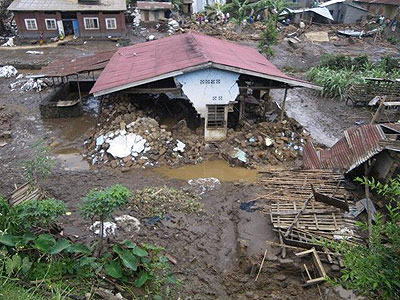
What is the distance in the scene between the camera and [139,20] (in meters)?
35.2

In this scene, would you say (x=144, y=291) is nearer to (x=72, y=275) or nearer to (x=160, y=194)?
(x=72, y=275)

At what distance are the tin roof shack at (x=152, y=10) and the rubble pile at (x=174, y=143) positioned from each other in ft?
77.0

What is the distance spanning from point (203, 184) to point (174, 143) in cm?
272

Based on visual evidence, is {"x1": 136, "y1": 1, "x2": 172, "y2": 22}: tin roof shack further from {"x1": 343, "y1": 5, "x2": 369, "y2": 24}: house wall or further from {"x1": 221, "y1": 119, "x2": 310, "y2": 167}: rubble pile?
{"x1": 221, "y1": 119, "x2": 310, "y2": 167}: rubble pile

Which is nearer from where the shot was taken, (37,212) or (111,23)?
(37,212)

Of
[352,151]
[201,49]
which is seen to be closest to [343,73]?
[201,49]

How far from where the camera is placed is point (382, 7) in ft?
123

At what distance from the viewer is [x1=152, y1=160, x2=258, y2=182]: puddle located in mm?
12195

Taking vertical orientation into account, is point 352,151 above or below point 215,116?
above

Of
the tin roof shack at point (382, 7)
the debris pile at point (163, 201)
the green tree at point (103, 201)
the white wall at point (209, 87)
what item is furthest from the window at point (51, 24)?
the tin roof shack at point (382, 7)

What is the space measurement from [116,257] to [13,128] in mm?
12042

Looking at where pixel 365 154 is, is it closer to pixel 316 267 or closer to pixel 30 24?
pixel 316 267

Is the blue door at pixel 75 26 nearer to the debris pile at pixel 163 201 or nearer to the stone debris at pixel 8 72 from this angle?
the stone debris at pixel 8 72

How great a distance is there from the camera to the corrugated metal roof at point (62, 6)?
28766 millimetres
